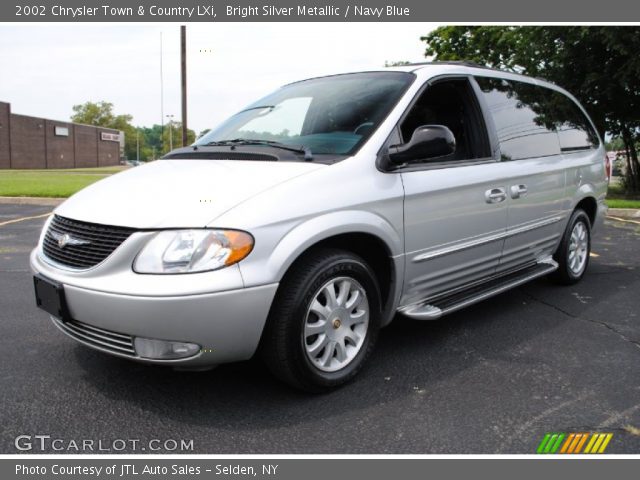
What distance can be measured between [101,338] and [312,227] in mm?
1120

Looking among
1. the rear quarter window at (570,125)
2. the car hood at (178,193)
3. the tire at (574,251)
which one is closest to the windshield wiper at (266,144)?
the car hood at (178,193)

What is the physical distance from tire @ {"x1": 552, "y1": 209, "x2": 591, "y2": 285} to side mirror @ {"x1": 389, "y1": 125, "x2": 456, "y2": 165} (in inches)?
92.6

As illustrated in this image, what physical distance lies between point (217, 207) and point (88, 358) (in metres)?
1.51

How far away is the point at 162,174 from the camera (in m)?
3.21

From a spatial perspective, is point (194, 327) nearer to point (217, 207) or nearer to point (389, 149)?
point (217, 207)

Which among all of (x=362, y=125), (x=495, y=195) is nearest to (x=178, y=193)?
A: (x=362, y=125)

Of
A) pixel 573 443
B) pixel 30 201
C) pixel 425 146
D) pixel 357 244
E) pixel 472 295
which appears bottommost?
pixel 573 443

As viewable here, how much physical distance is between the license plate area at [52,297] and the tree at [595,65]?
41.2 feet

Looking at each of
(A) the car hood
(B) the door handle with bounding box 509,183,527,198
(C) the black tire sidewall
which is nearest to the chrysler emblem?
(A) the car hood

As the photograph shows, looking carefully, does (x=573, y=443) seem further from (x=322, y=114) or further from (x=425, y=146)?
(x=322, y=114)

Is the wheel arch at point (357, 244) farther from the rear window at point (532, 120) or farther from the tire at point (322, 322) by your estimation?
the rear window at point (532, 120)

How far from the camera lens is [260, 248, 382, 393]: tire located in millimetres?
2773

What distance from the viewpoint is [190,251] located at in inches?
101

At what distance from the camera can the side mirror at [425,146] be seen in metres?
3.18
